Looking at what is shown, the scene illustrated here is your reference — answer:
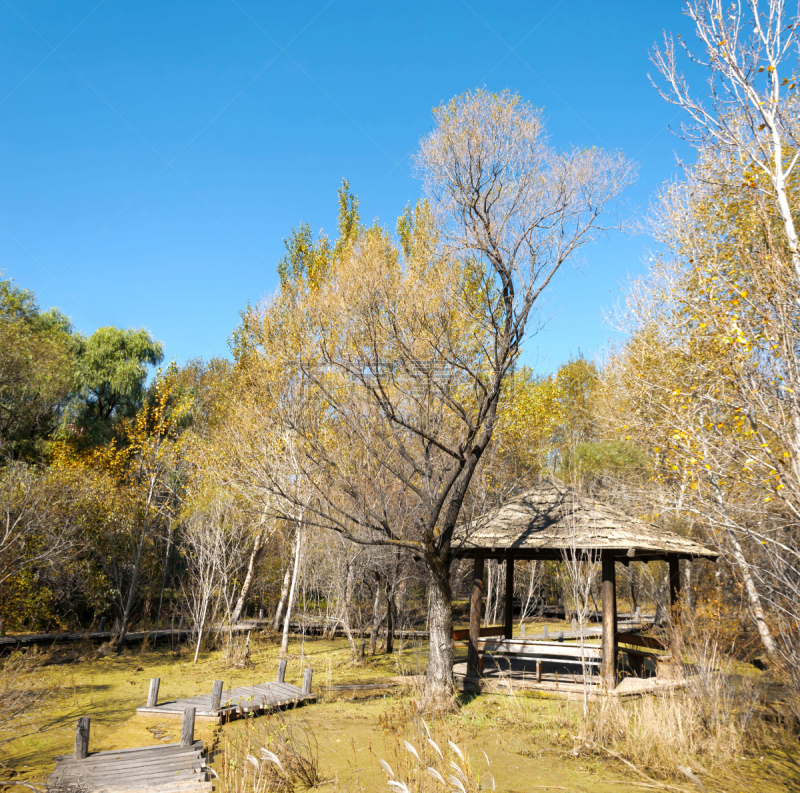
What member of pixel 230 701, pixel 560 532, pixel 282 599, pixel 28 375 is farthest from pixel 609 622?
pixel 28 375

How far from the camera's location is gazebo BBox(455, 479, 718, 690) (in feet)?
32.7

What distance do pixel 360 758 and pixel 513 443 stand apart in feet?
40.2

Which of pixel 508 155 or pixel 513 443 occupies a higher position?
pixel 508 155

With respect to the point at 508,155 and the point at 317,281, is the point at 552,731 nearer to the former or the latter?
the point at 508,155

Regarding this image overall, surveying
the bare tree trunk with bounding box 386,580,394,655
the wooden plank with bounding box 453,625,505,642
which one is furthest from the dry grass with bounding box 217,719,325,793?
the bare tree trunk with bounding box 386,580,394,655

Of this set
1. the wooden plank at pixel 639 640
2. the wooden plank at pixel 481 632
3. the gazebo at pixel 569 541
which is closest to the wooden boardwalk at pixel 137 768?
the gazebo at pixel 569 541

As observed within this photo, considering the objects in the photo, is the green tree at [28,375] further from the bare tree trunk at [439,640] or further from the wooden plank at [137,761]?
the bare tree trunk at [439,640]

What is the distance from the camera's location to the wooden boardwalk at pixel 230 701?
913cm

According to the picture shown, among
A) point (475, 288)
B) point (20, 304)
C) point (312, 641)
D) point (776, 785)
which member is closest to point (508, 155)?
point (475, 288)

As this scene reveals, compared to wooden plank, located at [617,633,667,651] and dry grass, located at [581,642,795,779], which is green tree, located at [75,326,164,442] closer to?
wooden plank, located at [617,633,667,651]

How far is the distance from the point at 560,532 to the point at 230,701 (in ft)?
20.2

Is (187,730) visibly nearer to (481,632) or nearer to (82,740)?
(82,740)

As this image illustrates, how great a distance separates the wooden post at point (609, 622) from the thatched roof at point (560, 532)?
13.4 inches

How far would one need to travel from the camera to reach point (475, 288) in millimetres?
11453
